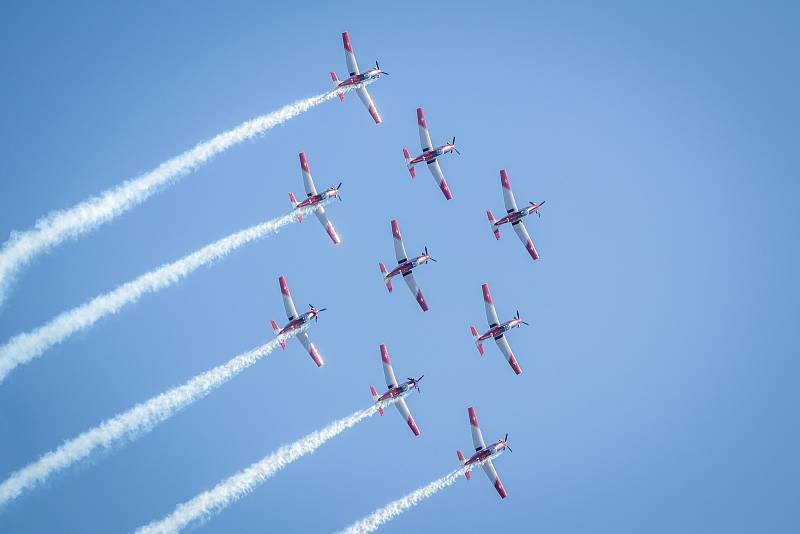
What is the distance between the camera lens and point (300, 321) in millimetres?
72375

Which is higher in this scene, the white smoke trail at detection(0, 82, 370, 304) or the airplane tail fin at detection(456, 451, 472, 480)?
the white smoke trail at detection(0, 82, 370, 304)

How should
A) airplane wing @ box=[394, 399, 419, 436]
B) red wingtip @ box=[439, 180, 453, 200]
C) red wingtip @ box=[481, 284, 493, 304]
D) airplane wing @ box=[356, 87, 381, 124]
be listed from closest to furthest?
1. airplane wing @ box=[394, 399, 419, 436]
2. airplane wing @ box=[356, 87, 381, 124]
3. red wingtip @ box=[481, 284, 493, 304]
4. red wingtip @ box=[439, 180, 453, 200]

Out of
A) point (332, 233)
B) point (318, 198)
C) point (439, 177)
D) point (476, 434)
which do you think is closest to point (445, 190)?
point (439, 177)

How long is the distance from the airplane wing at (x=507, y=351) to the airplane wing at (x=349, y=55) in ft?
61.7

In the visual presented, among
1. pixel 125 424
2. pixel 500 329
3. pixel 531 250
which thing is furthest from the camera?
pixel 531 250

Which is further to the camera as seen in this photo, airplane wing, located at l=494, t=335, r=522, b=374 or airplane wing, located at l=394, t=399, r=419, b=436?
airplane wing, located at l=494, t=335, r=522, b=374

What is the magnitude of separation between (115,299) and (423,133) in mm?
21275

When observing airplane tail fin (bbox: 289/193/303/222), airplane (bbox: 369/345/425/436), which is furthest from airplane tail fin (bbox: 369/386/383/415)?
airplane tail fin (bbox: 289/193/303/222)

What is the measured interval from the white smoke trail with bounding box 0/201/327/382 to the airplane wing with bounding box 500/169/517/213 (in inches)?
486

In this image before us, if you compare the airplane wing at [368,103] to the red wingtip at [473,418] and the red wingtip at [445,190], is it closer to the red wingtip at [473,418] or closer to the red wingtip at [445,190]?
the red wingtip at [445,190]

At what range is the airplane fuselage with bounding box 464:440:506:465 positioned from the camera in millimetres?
75312

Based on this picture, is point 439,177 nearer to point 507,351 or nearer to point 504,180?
point 504,180

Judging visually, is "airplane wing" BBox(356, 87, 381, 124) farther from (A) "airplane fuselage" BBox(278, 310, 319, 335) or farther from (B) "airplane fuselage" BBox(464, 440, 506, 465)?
(B) "airplane fuselage" BBox(464, 440, 506, 465)

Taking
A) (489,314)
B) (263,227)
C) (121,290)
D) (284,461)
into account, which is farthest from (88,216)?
(489,314)
